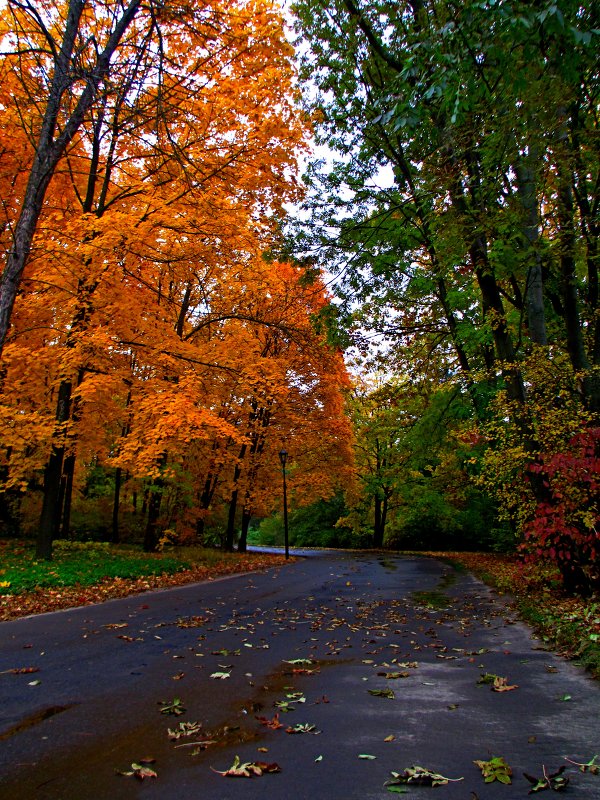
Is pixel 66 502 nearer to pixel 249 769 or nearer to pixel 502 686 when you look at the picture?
pixel 502 686

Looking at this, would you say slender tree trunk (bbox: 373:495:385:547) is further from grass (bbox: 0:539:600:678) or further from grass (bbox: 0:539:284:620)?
grass (bbox: 0:539:284:620)

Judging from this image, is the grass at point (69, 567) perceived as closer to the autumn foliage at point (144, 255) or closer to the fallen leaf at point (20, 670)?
the autumn foliage at point (144, 255)

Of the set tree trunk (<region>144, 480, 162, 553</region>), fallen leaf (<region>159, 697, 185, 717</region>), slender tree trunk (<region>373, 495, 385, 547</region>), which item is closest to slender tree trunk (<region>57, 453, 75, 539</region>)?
tree trunk (<region>144, 480, 162, 553</region>)

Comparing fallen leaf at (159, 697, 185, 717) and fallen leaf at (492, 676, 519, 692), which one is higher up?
fallen leaf at (492, 676, 519, 692)

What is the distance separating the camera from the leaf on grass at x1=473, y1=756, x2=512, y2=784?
2613mm

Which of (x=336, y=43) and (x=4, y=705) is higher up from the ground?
(x=336, y=43)

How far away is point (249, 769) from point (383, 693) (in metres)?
1.66

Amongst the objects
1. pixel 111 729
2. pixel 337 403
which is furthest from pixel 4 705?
pixel 337 403

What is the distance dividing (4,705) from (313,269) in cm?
940

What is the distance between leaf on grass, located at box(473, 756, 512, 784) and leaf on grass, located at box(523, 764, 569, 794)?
0.10 meters

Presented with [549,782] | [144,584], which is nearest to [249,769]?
[549,782]

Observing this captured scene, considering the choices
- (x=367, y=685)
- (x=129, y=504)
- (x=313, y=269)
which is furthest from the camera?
(x=129, y=504)

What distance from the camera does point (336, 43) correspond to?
9.73 meters

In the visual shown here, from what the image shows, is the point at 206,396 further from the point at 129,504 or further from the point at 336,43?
the point at 129,504
